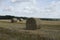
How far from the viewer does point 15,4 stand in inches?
146

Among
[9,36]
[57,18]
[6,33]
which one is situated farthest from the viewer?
[57,18]

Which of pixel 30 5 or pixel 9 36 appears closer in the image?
pixel 9 36

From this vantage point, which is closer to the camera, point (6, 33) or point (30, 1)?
point (6, 33)

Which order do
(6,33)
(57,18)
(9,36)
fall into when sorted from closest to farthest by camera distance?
(9,36) → (6,33) → (57,18)

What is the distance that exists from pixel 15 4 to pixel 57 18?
1.00m

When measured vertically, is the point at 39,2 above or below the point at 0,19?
above

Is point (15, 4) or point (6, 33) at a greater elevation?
point (15, 4)

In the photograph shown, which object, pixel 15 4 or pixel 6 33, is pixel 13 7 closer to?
pixel 15 4

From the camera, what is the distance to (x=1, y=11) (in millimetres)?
3627

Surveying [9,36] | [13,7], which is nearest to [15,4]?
[13,7]

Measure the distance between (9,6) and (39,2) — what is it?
69cm

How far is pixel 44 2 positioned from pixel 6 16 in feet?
2.98

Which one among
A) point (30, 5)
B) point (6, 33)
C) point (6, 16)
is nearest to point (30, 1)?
point (30, 5)

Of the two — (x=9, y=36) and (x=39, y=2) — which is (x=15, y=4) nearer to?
(x=39, y=2)
